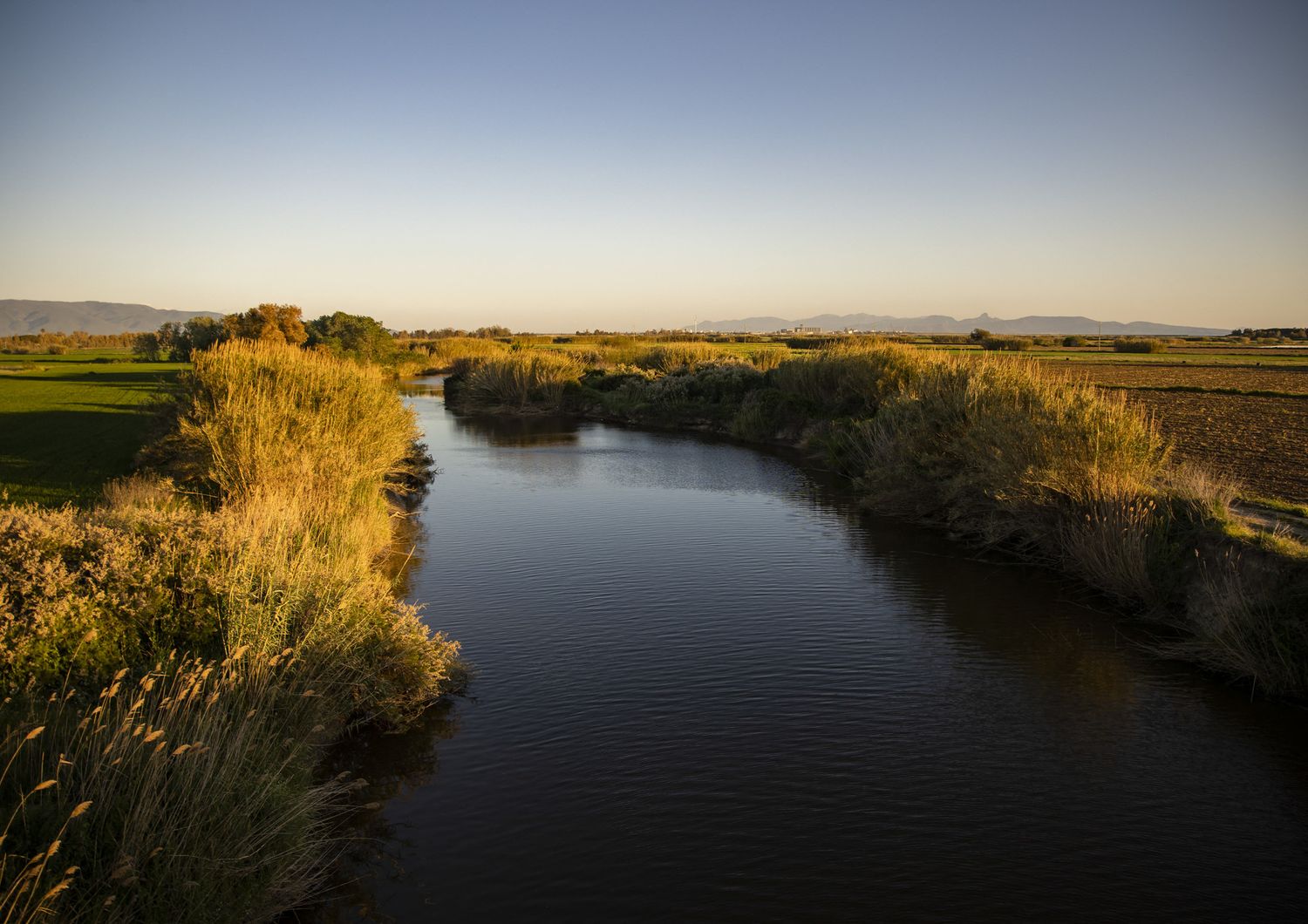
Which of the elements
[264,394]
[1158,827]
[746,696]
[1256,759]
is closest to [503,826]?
[746,696]

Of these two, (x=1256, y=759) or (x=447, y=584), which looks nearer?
(x=1256, y=759)

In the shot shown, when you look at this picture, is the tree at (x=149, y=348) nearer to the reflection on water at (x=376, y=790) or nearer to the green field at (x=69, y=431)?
the green field at (x=69, y=431)

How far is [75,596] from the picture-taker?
23.2 feet

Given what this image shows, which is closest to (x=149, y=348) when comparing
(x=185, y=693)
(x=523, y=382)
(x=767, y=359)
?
(x=523, y=382)

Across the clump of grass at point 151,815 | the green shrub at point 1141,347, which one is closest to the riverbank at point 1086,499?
the clump of grass at point 151,815

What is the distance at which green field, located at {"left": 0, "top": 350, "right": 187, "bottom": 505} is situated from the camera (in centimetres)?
1639

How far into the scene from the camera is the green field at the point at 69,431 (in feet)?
53.8

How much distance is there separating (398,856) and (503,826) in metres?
0.88

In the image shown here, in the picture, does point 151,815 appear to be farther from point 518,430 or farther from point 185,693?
point 518,430

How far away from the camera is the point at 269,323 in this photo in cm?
4350

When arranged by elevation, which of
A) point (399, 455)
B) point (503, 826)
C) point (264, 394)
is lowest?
point (503, 826)

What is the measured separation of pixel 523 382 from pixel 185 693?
44.2 meters

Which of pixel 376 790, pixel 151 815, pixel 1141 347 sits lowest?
pixel 376 790

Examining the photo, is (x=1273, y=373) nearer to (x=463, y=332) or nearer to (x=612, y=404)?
(x=612, y=404)
